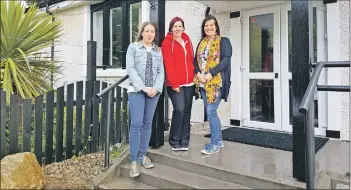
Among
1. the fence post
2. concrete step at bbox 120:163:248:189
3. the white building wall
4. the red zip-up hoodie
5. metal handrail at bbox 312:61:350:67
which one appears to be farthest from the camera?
the white building wall

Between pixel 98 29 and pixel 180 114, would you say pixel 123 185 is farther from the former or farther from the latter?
pixel 98 29

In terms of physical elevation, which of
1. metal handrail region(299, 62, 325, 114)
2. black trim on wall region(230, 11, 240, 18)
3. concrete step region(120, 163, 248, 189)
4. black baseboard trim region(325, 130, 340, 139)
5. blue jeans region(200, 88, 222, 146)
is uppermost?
black trim on wall region(230, 11, 240, 18)

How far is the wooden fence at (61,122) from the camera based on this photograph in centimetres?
317

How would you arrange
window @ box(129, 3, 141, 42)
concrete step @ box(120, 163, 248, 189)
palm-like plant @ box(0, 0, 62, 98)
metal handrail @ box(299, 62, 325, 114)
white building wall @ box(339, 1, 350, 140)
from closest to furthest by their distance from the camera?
1. metal handrail @ box(299, 62, 325, 114)
2. concrete step @ box(120, 163, 248, 189)
3. palm-like plant @ box(0, 0, 62, 98)
4. white building wall @ box(339, 1, 350, 140)
5. window @ box(129, 3, 141, 42)

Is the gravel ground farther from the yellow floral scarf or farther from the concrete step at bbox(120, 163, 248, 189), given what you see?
the yellow floral scarf

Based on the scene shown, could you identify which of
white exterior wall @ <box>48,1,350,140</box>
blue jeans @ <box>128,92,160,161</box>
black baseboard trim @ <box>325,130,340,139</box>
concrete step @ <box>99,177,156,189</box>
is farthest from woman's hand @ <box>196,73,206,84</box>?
black baseboard trim @ <box>325,130,340,139</box>

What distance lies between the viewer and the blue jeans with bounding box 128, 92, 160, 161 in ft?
9.91

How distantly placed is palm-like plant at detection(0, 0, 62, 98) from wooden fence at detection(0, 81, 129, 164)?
0.26m

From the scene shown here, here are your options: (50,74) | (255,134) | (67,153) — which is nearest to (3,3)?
(50,74)

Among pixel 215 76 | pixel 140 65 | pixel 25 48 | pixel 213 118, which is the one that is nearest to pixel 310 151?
pixel 213 118

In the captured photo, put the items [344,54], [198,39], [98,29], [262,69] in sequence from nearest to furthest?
[344,54] → [262,69] → [198,39] → [98,29]

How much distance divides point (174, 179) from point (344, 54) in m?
3.08

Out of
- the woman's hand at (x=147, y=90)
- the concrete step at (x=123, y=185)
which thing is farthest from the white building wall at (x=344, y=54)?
the concrete step at (x=123, y=185)

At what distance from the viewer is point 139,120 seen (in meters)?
3.02
